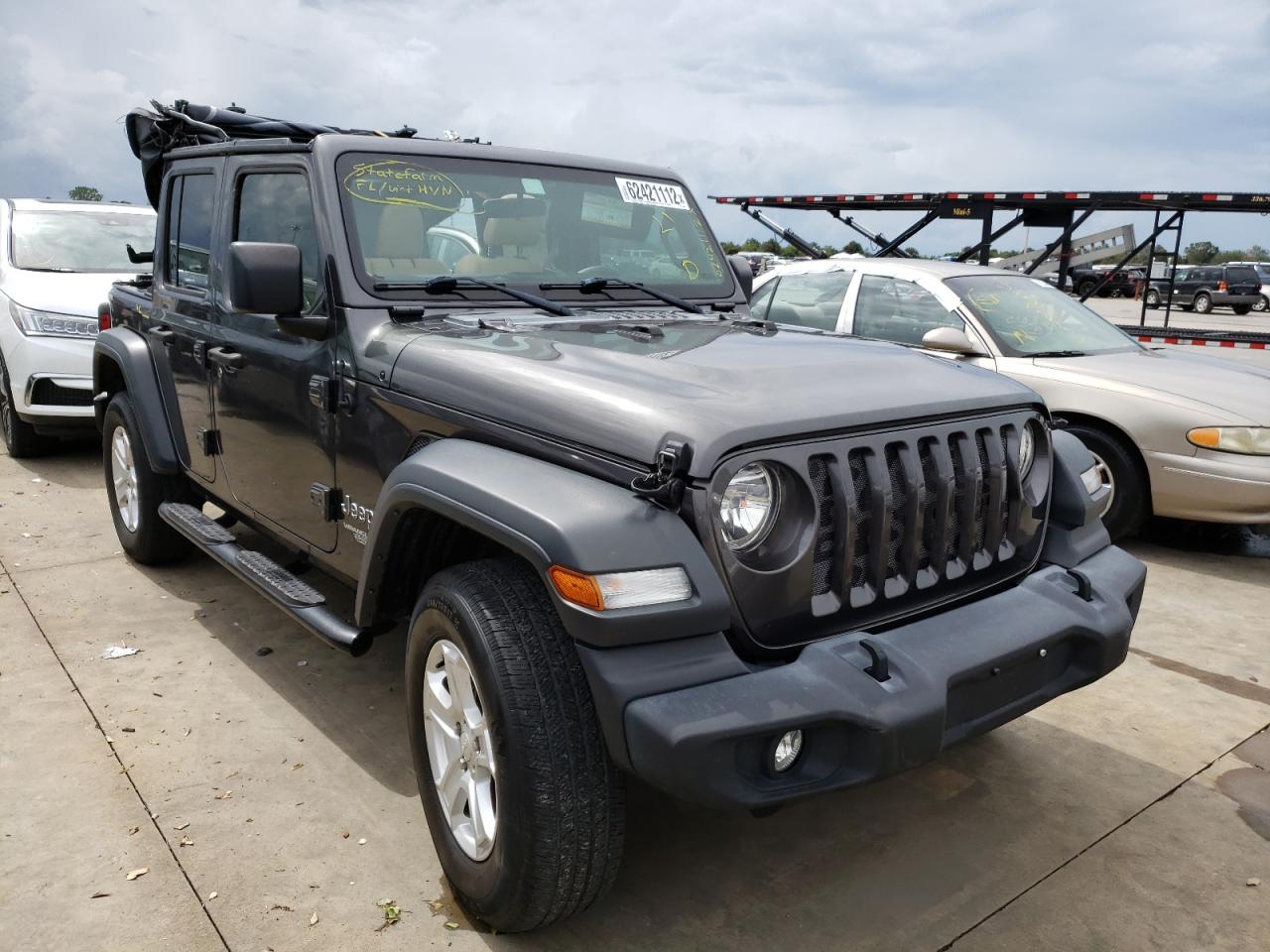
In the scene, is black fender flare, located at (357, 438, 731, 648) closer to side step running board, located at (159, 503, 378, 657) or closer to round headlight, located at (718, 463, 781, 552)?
round headlight, located at (718, 463, 781, 552)

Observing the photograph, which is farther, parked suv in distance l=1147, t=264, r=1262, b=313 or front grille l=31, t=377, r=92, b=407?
parked suv in distance l=1147, t=264, r=1262, b=313

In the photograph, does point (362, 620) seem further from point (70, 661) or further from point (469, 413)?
point (70, 661)

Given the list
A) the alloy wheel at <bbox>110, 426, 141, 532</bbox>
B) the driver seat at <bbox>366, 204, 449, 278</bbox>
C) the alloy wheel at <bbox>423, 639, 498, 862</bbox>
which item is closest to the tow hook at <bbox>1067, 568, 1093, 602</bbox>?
the alloy wheel at <bbox>423, 639, 498, 862</bbox>

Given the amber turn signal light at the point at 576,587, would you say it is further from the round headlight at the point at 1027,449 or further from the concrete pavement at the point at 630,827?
the round headlight at the point at 1027,449

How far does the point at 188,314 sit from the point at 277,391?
112 cm

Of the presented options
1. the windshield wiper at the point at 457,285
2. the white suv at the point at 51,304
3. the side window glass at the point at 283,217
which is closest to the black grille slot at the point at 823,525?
the windshield wiper at the point at 457,285

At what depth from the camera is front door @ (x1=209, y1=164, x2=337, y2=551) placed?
343cm

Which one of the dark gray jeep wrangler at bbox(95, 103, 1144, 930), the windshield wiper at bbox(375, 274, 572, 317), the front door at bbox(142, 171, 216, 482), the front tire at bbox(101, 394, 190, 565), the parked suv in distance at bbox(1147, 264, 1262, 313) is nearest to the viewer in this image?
the dark gray jeep wrangler at bbox(95, 103, 1144, 930)

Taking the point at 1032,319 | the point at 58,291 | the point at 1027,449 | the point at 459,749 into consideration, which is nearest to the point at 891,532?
the point at 1027,449

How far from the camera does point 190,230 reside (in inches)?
180

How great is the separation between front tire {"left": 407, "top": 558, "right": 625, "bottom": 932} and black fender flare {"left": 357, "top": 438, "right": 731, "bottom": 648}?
15 centimetres

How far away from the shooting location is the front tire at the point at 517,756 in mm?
2229

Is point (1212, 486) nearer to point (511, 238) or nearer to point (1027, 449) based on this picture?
point (1027, 449)

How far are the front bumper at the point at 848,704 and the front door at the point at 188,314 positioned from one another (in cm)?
292
